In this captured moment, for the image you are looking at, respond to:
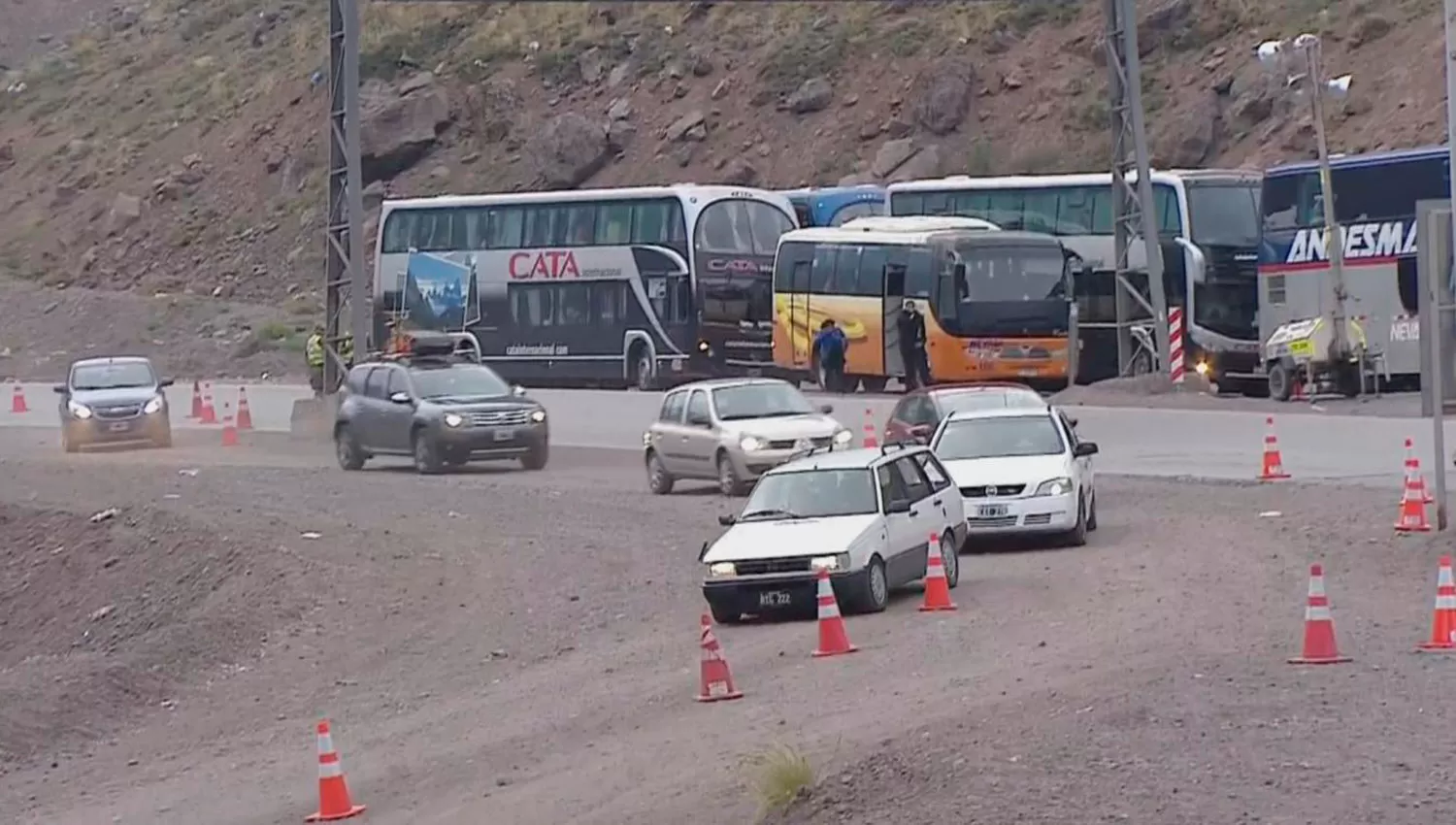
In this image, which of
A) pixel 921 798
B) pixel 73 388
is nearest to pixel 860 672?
pixel 921 798

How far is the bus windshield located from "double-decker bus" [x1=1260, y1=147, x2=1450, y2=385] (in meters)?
3.71

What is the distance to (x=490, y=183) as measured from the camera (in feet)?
234

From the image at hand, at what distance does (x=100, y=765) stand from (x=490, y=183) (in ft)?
179

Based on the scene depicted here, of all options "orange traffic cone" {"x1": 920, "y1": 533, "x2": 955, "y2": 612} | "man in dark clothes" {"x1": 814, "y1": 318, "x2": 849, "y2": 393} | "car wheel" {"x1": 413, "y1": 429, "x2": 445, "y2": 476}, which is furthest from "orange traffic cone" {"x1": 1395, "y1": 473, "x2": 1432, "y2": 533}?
"man in dark clothes" {"x1": 814, "y1": 318, "x2": 849, "y2": 393}

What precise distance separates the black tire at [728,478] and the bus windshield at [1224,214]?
16836mm

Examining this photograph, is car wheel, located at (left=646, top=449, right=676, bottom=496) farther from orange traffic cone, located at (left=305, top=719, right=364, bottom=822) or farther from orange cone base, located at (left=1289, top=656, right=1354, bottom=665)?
orange traffic cone, located at (left=305, top=719, right=364, bottom=822)

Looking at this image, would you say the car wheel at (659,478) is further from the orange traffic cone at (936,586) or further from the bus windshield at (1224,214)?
the bus windshield at (1224,214)

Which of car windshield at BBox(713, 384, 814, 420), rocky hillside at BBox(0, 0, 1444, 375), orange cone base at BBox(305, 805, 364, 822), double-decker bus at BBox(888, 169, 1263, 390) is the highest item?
rocky hillside at BBox(0, 0, 1444, 375)

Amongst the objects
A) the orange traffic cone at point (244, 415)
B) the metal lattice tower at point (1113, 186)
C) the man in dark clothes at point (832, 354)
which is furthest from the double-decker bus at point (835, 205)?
the orange traffic cone at point (244, 415)

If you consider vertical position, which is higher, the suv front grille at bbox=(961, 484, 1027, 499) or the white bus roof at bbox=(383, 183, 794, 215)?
the white bus roof at bbox=(383, 183, 794, 215)

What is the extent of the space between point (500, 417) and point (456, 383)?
1038 millimetres

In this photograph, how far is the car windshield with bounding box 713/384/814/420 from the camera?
30.6 m

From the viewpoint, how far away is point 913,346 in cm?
4453

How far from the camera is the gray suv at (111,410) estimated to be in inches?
1638
